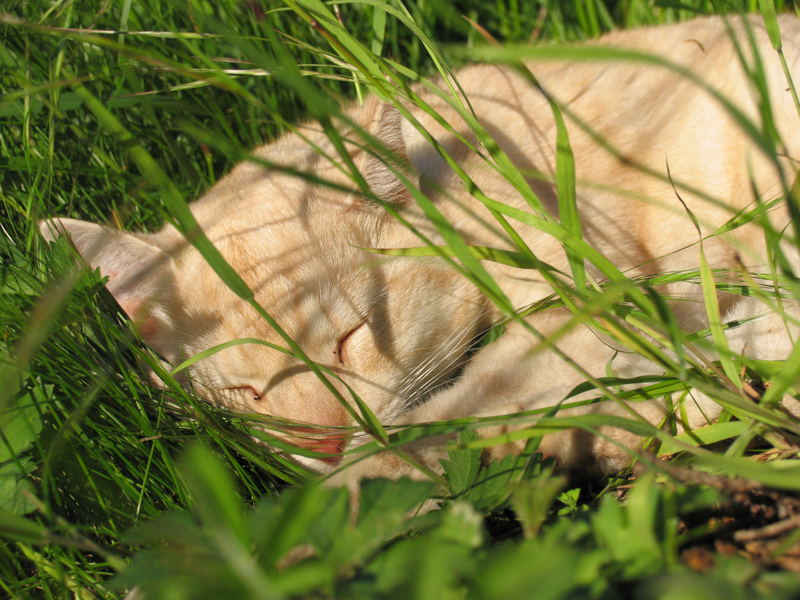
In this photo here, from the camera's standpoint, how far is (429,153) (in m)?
1.94

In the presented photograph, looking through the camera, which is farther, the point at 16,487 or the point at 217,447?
the point at 217,447

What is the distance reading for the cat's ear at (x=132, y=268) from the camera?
66.0 inches

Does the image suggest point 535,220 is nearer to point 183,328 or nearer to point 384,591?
point 384,591

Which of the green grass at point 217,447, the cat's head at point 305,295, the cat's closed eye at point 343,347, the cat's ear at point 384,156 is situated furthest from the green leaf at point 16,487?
the cat's ear at point 384,156

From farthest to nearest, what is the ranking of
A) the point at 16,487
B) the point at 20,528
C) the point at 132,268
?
the point at 132,268 < the point at 16,487 < the point at 20,528

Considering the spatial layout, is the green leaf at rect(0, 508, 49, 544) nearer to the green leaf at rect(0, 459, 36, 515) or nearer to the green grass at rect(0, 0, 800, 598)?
the green grass at rect(0, 0, 800, 598)

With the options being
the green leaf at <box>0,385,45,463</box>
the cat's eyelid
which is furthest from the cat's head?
the green leaf at <box>0,385,45,463</box>

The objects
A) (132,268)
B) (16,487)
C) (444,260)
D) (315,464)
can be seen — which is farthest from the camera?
(132,268)

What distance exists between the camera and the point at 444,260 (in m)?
1.43

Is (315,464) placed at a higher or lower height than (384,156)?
lower

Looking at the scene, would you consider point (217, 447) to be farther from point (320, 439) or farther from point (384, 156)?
point (384, 156)

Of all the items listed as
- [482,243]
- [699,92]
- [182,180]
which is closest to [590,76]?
[699,92]

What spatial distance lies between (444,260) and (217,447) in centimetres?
66

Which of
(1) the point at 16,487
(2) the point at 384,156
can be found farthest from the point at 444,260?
(1) the point at 16,487
